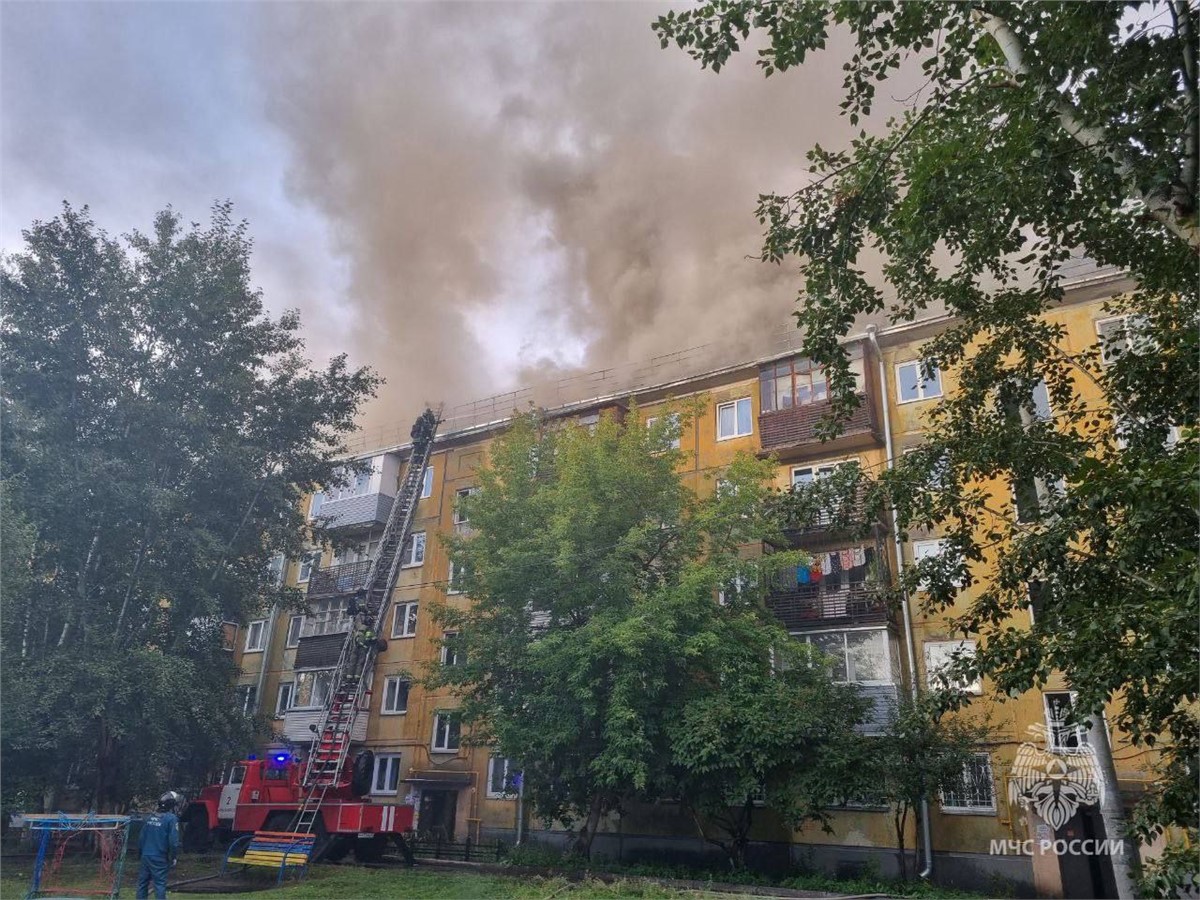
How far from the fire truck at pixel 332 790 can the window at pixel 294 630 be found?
1134cm

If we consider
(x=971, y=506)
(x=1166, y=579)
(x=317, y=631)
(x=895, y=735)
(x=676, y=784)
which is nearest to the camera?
(x=1166, y=579)

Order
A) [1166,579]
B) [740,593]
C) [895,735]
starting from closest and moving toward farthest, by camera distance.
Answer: [1166,579]
[895,735]
[740,593]

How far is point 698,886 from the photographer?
1970cm

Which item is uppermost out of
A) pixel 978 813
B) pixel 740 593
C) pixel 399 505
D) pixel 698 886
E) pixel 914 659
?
pixel 399 505

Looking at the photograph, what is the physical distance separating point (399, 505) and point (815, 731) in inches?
673

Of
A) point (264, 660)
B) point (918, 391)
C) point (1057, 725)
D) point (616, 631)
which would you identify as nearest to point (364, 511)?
point (264, 660)

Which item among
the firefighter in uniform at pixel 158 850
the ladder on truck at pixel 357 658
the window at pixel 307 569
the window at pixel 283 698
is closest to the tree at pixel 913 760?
the firefighter in uniform at pixel 158 850

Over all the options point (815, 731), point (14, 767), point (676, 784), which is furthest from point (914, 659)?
point (14, 767)

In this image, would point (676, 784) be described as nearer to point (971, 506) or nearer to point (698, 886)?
point (698, 886)

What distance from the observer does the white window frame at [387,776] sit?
32531mm

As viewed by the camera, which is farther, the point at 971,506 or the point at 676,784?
the point at 676,784

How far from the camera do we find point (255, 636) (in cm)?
4006

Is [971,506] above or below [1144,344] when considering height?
below

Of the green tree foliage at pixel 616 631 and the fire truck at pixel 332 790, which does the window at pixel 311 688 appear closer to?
the fire truck at pixel 332 790
